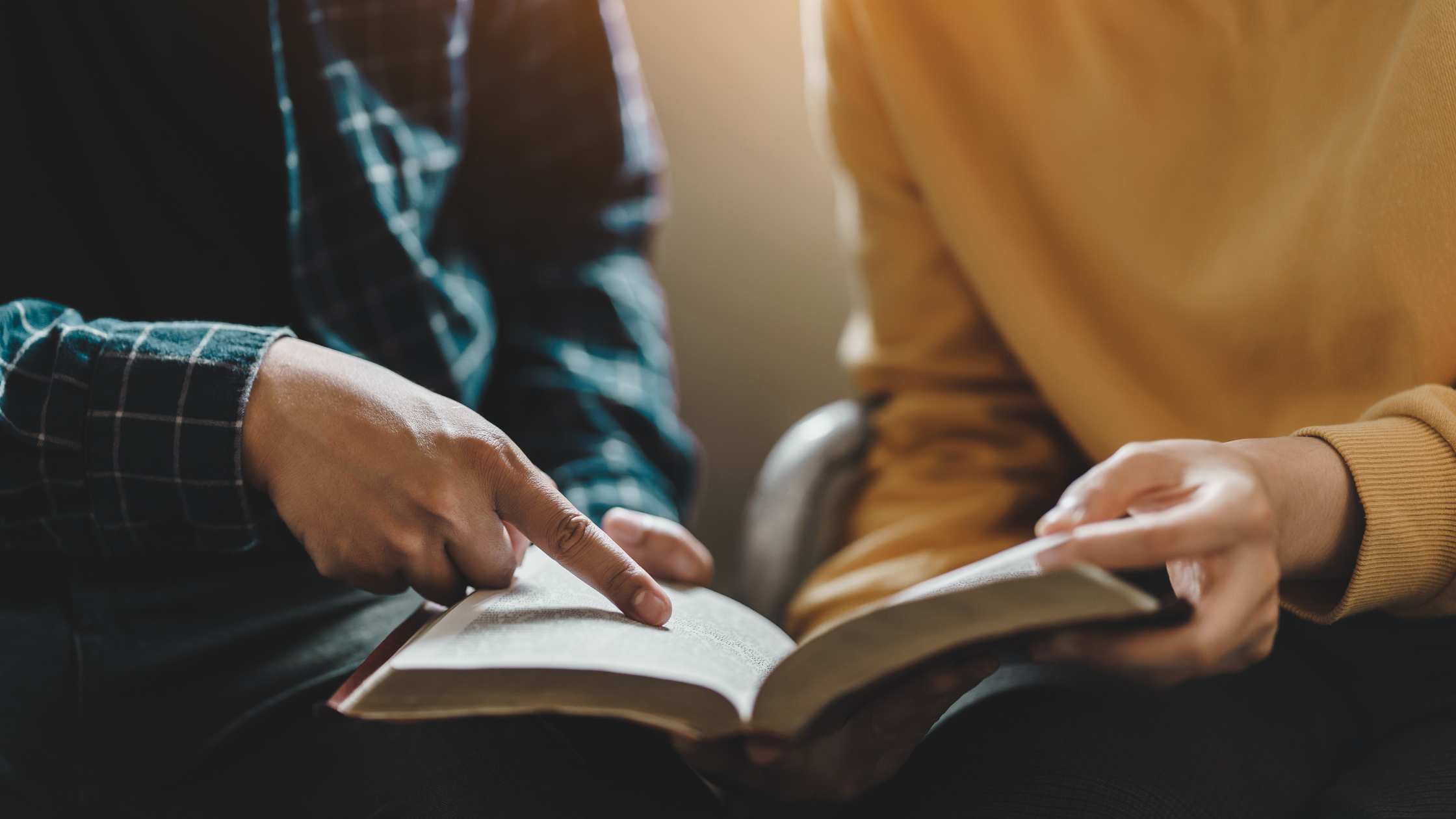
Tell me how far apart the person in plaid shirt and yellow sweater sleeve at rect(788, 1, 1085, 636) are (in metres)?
0.19

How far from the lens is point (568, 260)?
82cm

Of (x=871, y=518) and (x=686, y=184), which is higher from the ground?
(x=686, y=184)

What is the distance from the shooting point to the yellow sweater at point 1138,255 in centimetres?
49

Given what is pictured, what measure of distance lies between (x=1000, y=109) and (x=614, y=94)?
1.24 ft

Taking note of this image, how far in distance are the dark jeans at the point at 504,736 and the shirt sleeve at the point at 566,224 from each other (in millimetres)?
273

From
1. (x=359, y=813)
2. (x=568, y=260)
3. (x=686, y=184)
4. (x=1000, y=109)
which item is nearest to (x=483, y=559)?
(x=359, y=813)

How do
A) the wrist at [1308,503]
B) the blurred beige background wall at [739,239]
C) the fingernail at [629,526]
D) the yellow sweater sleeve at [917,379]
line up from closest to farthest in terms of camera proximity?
the wrist at [1308,503]
the fingernail at [629,526]
the yellow sweater sleeve at [917,379]
the blurred beige background wall at [739,239]

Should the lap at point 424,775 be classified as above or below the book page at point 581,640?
below

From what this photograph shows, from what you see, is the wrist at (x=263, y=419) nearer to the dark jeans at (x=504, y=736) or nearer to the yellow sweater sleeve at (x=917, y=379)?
the dark jeans at (x=504, y=736)

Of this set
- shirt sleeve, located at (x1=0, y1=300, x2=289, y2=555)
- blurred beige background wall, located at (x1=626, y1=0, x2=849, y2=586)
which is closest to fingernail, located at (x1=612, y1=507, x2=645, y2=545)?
shirt sleeve, located at (x1=0, y1=300, x2=289, y2=555)

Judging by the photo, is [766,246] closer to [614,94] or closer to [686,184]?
[686,184]

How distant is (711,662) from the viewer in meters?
0.37

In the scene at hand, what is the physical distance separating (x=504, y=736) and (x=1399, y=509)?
498 mm

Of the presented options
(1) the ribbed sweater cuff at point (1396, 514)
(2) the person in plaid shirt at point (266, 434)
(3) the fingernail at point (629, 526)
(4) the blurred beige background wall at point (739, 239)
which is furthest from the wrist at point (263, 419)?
(4) the blurred beige background wall at point (739, 239)
